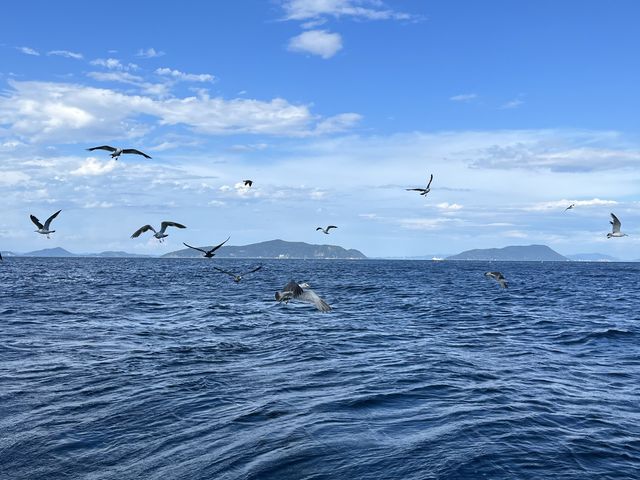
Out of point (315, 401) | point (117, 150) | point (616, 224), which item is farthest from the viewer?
point (616, 224)

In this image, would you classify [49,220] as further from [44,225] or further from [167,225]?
[167,225]

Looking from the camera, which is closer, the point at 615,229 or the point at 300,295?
the point at 300,295

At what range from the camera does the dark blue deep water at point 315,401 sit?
10.9 metres

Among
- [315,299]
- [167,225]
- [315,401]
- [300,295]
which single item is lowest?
[315,401]

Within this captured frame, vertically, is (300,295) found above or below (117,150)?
below

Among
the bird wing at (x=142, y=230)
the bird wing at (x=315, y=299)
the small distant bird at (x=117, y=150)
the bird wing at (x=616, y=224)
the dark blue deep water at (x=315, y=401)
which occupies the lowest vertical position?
the dark blue deep water at (x=315, y=401)

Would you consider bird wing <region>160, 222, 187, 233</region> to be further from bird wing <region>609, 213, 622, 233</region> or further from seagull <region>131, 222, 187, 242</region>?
bird wing <region>609, 213, 622, 233</region>

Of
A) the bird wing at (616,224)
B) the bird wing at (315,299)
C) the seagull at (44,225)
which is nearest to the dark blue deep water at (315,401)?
the bird wing at (315,299)

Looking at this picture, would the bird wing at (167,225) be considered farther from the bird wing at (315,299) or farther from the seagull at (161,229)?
the bird wing at (315,299)

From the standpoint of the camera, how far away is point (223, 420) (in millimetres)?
13328

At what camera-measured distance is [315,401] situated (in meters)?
15.0

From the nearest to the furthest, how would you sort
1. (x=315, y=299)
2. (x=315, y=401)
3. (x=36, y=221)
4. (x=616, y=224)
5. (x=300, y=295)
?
(x=315, y=401) < (x=315, y=299) < (x=300, y=295) < (x=36, y=221) < (x=616, y=224)

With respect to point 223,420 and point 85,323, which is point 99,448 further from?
point 85,323

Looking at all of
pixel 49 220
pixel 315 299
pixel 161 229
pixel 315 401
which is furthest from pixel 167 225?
pixel 315 401
